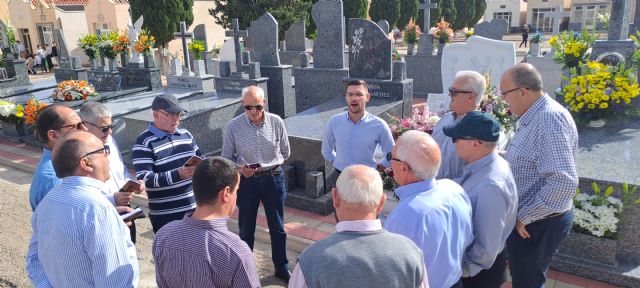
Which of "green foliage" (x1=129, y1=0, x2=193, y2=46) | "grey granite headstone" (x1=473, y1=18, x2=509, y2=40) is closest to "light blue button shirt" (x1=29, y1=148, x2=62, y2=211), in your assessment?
"grey granite headstone" (x1=473, y1=18, x2=509, y2=40)

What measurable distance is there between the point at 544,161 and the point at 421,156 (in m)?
1.09

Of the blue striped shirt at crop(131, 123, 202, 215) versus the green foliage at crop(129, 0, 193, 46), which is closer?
the blue striped shirt at crop(131, 123, 202, 215)

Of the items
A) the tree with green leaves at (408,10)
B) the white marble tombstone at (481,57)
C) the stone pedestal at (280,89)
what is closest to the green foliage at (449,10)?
the tree with green leaves at (408,10)

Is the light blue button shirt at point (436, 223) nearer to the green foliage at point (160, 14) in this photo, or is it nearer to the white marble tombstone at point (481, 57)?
the white marble tombstone at point (481, 57)

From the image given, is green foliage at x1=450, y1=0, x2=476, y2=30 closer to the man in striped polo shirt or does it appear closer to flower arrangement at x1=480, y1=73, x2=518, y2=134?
flower arrangement at x1=480, y1=73, x2=518, y2=134

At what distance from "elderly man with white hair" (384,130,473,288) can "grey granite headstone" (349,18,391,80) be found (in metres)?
5.28

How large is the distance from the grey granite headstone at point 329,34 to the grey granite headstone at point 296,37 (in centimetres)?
683

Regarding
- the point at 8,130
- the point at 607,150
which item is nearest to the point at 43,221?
the point at 607,150

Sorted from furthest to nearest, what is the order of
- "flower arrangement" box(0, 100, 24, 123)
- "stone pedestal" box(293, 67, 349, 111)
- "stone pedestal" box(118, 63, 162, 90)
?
"stone pedestal" box(118, 63, 162, 90)
"flower arrangement" box(0, 100, 24, 123)
"stone pedestal" box(293, 67, 349, 111)

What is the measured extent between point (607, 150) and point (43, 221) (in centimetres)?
455

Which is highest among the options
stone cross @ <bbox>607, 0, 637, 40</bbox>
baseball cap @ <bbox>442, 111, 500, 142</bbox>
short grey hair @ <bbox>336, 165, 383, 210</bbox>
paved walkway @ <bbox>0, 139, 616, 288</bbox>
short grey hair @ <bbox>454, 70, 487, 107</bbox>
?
stone cross @ <bbox>607, 0, 637, 40</bbox>

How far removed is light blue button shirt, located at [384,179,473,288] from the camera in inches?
82.4

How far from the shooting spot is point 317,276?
170 cm

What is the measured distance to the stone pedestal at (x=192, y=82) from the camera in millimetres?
11419
